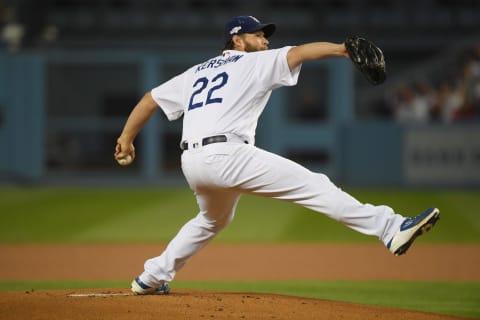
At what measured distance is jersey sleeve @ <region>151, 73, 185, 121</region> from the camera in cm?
562

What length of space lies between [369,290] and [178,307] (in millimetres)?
2243

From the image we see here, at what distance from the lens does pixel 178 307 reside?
520 cm

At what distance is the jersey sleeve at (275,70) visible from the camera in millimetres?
5082

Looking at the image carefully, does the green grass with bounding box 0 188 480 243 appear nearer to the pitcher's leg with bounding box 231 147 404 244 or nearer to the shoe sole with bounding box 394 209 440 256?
the pitcher's leg with bounding box 231 147 404 244

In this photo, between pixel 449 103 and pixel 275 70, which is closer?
pixel 275 70

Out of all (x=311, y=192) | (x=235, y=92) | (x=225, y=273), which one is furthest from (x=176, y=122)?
(x=311, y=192)

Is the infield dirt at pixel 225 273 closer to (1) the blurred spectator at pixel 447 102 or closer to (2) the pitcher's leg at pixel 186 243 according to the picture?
(2) the pitcher's leg at pixel 186 243

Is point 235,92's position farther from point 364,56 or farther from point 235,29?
point 364,56

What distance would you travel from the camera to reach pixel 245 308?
525 cm

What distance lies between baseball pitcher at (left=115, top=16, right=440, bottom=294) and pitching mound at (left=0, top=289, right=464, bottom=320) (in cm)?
32

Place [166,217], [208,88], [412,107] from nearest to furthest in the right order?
[208,88] → [166,217] → [412,107]

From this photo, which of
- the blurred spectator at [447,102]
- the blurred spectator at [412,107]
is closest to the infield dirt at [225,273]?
the blurred spectator at [447,102]

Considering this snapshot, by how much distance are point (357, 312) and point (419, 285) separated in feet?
6.81

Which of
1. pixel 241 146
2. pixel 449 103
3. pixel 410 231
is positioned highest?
pixel 449 103
